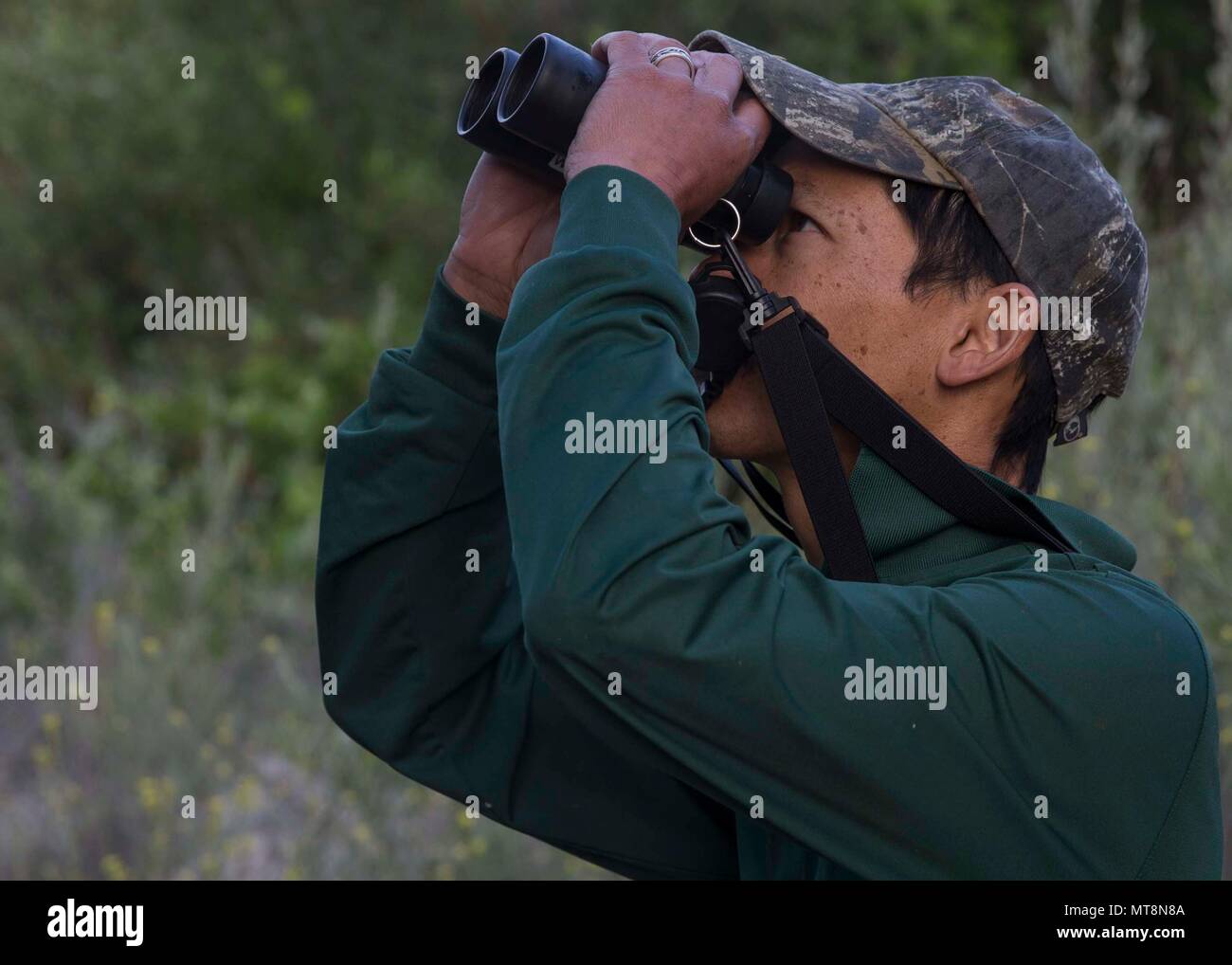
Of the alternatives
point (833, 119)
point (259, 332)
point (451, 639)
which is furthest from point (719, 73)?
point (259, 332)

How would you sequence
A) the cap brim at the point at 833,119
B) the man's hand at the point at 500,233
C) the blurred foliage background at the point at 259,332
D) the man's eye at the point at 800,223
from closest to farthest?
the cap brim at the point at 833,119 → the man's eye at the point at 800,223 → the man's hand at the point at 500,233 → the blurred foliage background at the point at 259,332

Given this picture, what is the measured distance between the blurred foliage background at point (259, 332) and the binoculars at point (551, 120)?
1981 mm

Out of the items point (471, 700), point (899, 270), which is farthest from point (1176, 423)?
point (471, 700)

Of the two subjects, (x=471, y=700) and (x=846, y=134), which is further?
(x=471, y=700)

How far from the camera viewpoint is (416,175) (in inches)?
320

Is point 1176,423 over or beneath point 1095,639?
over

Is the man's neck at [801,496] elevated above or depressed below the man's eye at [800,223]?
below

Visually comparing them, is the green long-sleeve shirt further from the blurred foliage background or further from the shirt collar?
the blurred foliage background

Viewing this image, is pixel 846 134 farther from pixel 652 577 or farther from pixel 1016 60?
pixel 1016 60

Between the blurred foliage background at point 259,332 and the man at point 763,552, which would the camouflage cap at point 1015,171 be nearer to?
the man at point 763,552

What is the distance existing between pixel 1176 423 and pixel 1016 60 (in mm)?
5362

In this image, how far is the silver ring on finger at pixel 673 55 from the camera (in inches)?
67.5

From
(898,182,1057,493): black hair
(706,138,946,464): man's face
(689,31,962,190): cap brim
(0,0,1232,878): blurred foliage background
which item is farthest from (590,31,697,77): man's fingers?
(0,0,1232,878): blurred foliage background

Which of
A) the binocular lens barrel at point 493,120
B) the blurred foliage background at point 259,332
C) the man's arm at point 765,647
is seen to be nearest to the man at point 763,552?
the man's arm at point 765,647
